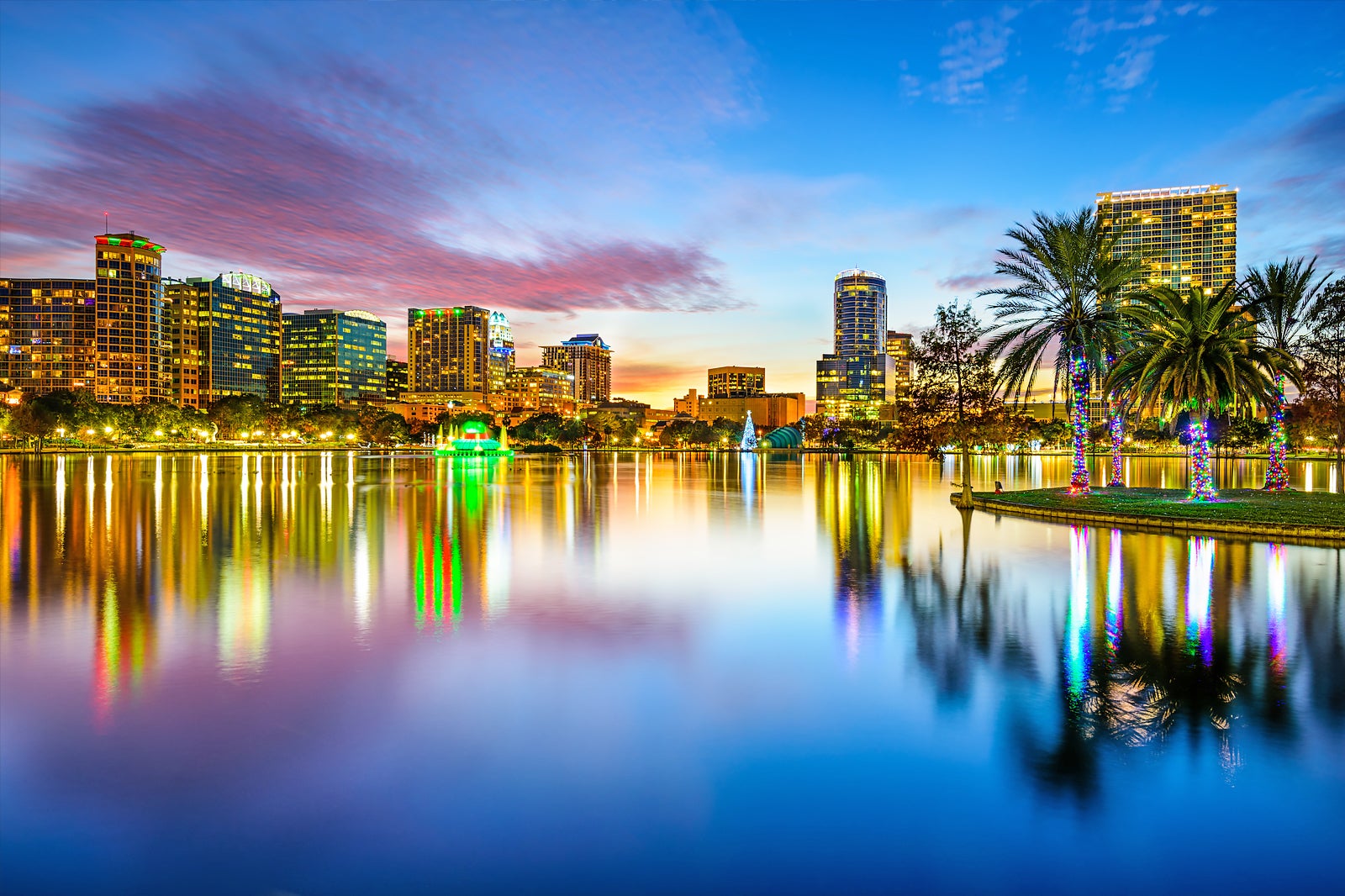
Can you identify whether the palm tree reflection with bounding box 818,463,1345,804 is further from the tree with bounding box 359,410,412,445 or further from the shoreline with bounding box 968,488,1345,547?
the tree with bounding box 359,410,412,445

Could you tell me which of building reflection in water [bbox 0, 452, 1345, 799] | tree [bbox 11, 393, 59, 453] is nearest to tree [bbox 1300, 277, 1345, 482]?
building reflection in water [bbox 0, 452, 1345, 799]

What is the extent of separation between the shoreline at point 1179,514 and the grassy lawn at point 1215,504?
0.03 meters

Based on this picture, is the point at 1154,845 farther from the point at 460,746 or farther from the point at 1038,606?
the point at 1038,606

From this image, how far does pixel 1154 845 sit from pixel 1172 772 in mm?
1457

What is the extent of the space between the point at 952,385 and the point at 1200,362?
12.4 m

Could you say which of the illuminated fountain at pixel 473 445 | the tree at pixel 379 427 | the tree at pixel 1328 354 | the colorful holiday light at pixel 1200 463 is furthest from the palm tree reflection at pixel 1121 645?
the tree at pixel 379 427

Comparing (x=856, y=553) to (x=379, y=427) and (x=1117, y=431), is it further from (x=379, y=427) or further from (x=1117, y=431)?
(x=379, y=427)

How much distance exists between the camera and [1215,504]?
94.7 ft

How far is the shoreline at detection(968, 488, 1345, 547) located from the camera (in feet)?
76.0

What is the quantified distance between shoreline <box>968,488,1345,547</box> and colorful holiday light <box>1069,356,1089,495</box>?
0.76 metres

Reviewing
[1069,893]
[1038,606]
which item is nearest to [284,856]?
[1069,893]

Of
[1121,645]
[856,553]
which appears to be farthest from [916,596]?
Answer: [856,553]

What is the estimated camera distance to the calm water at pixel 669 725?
6047 millimetres

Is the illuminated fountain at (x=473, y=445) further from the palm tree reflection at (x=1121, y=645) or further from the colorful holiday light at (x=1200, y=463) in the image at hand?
the palm tree reflection at (x=1121, y=645)
